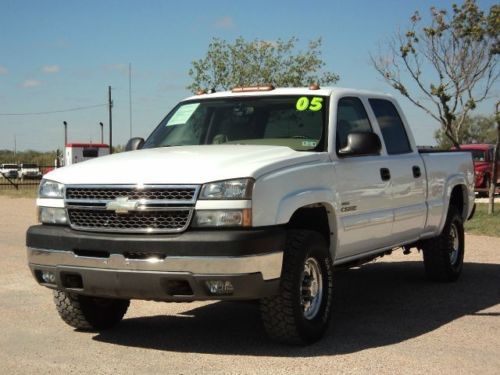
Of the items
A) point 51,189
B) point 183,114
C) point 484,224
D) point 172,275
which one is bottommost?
point 484,224

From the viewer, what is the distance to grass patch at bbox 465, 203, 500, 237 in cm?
1393

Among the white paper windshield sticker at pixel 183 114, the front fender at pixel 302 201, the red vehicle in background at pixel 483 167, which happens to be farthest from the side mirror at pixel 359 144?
the red vehicle in background at pixel 483 167

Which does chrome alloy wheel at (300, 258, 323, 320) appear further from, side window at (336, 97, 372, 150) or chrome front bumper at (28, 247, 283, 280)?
side window at (336, 97, 372, 150)

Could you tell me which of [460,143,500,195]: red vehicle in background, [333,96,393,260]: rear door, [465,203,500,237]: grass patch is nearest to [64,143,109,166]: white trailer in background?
[460,143,500,195]: red vehicle in background

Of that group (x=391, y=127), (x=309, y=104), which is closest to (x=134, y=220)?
(x=309, y=104)

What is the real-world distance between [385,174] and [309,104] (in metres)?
0.96

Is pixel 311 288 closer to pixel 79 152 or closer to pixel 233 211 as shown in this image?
pixel 233 211

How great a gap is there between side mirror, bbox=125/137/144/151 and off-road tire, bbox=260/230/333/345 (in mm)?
2057

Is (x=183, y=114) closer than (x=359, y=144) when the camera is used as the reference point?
No

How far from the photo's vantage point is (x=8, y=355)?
5.41 meters

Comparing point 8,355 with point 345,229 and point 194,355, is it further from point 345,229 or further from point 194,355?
point 345,229

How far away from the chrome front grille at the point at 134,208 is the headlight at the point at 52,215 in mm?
137

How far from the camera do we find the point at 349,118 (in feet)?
21.8

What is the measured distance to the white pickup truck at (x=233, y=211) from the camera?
4.94 m
